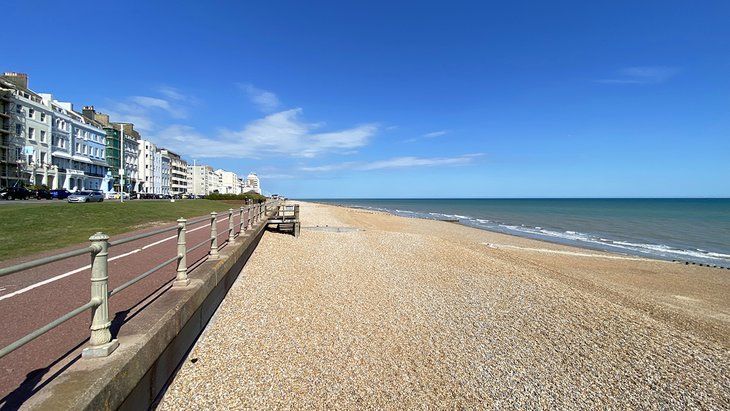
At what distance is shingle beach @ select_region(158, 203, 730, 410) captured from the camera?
441 cm

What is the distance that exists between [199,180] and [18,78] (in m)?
90.1

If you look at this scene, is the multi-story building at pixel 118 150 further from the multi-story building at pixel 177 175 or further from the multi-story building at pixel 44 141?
the multi-story building at pixel 177 175

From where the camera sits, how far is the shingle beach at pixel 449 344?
4.41 meters

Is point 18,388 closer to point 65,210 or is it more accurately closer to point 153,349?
point 153,349

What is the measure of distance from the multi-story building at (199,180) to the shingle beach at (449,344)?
127m

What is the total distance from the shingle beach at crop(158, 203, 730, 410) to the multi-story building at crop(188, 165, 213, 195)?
127m

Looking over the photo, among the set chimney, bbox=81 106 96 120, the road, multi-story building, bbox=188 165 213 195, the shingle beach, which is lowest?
the shingle beach

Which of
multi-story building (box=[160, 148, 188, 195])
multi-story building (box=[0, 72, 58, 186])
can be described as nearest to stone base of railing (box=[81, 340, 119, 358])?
multi-story building (box=[0, 72, 58, 186])

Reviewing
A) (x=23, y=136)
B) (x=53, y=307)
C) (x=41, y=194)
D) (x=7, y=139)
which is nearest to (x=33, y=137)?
(x=23, y=136)

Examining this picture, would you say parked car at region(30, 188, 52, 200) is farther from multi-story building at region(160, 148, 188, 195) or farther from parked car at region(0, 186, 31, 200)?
multi-story building at region(160, 148, 188, 195)

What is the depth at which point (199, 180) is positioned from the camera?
135m

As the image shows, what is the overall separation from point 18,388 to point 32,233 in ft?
38.2

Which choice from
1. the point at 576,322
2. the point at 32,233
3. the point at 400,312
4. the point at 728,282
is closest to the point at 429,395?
the point at 400,312

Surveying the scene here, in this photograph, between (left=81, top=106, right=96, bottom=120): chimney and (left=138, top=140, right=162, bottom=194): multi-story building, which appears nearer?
(left=81, top=106, right=96, bottom=120): chimney
